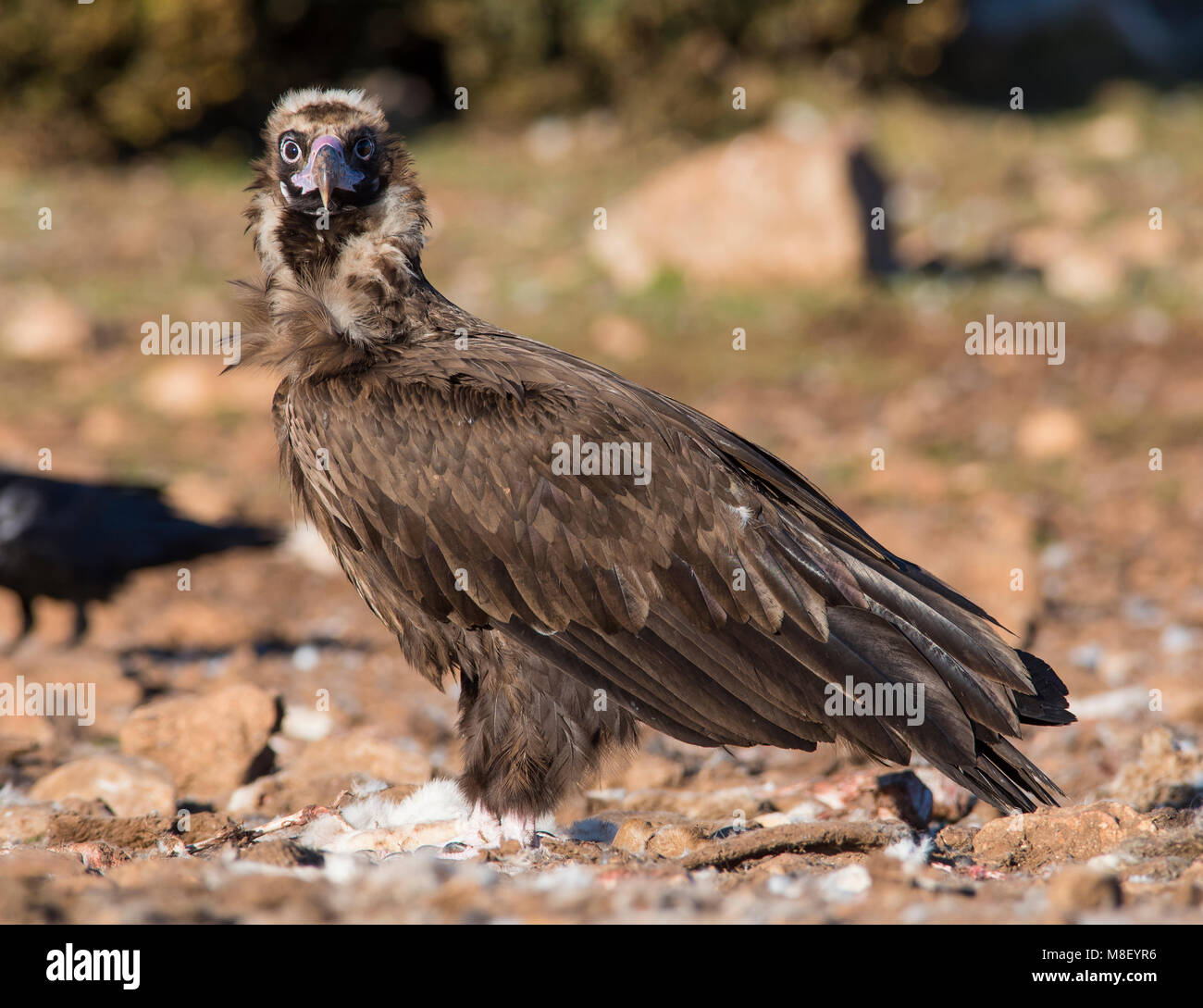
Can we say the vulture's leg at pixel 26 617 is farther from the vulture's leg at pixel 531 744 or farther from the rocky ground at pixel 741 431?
the vulture's leg at pixel 531 744

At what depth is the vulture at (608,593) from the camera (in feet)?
13.9

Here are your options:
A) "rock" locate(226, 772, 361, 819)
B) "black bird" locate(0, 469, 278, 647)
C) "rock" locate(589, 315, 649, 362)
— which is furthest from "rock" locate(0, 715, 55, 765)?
"rock" locate(589, 315, 649, 362)

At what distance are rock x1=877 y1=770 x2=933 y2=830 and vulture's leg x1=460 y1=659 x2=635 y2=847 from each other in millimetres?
1021

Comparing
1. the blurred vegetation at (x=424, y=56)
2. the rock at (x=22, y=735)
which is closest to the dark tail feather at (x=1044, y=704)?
the rock at (x=22, y=735)

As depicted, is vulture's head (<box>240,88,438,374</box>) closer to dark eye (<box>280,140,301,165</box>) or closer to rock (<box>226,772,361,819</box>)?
dark eye (<box>280,140,301,165</box>)

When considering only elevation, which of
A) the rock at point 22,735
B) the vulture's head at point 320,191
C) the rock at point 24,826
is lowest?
the rock at point 24,826

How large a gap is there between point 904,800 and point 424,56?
65.4ft

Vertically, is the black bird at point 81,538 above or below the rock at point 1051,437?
below

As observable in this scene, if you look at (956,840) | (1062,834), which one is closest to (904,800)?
(956,840)

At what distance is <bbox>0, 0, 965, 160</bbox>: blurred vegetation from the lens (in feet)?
60.3

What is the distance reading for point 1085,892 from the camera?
3.20 m

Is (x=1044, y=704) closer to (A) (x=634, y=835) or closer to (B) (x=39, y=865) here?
(A) (x=634, y=835)
